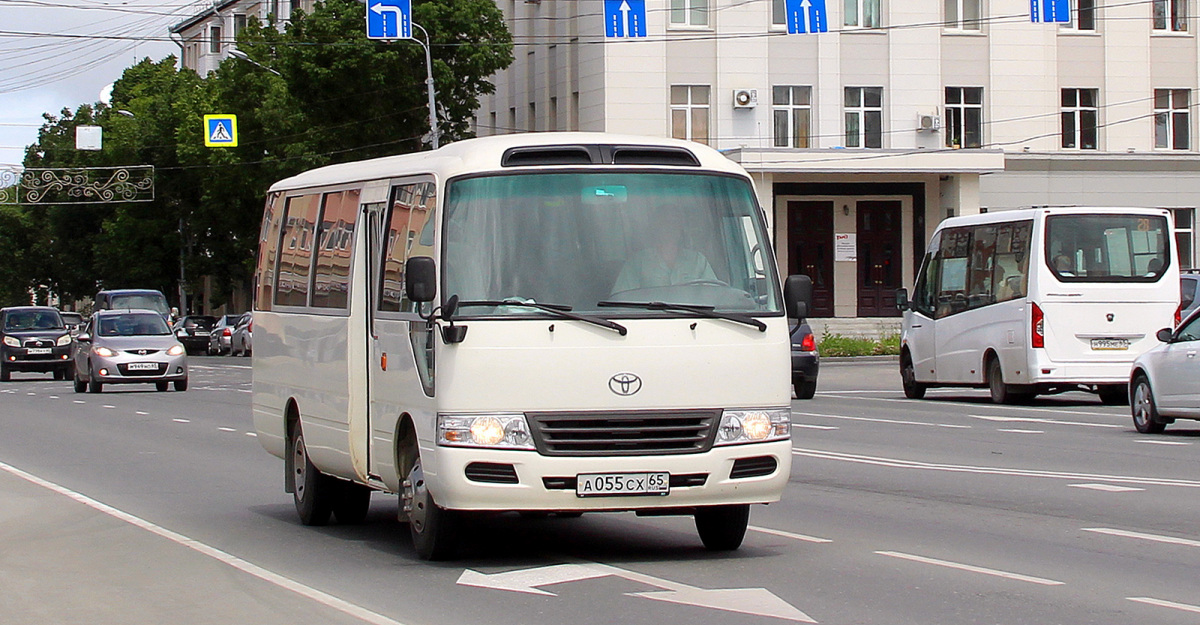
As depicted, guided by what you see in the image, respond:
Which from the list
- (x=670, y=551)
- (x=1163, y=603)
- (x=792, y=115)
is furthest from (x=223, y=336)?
(x=1163, y=603)

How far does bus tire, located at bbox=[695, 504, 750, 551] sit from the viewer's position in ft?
35.1

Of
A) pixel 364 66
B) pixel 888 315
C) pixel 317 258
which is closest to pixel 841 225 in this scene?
pixel 888 315

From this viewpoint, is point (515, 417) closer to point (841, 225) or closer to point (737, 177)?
point (737, 177)

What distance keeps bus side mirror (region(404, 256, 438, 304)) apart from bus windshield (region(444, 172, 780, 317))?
0.20m

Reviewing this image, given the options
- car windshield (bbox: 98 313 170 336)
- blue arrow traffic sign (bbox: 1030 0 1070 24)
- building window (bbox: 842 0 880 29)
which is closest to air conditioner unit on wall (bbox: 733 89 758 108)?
building window (bbox: 842 0 880 29)

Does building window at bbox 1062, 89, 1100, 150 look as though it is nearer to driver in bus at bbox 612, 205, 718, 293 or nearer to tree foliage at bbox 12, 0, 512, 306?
tree foliage at bbox 12, 0, 512, 306

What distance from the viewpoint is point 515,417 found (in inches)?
388

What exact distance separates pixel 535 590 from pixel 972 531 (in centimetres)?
350

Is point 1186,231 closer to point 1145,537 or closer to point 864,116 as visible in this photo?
point 864,116

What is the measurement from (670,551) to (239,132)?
61.7 m

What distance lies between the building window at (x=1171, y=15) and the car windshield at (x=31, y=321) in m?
33.5

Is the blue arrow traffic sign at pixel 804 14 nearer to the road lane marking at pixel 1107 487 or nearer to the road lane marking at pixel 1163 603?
the road lane marking at pixel 1107 487

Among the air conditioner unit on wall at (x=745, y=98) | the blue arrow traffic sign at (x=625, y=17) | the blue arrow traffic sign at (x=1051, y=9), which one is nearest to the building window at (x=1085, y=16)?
the air conditioner unit on wall at (x=745, y=98)

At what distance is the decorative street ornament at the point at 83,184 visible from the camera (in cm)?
8325
